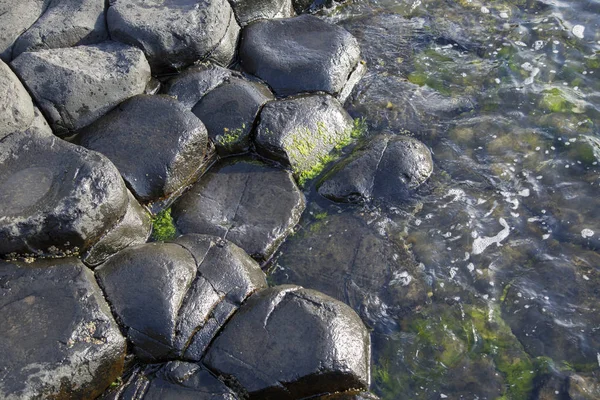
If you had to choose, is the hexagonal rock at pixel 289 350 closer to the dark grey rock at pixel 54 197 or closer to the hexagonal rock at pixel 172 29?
the dark grey rock at pixel 54 197

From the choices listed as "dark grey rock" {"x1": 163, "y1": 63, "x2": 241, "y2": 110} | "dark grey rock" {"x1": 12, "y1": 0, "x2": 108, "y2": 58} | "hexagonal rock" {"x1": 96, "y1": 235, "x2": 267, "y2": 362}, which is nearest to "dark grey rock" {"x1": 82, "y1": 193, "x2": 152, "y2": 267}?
"hexagonal rock" {"x1": 96, "y1": 235, "x2": 267, "y2": 362}

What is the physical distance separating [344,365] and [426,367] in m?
0.92

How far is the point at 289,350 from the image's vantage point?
16.0 feet

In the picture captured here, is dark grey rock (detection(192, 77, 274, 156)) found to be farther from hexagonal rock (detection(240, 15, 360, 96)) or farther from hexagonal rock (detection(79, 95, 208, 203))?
hexagonal rock (detection(240, 15, 360, 96))

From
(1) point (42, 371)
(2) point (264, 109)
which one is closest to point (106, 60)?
(2) point (264, 109)

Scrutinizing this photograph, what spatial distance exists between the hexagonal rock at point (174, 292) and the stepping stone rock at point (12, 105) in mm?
1881

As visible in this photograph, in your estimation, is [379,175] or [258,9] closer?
[379,175]

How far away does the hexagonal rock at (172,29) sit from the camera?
7.14 meters

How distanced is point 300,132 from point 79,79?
100 inches

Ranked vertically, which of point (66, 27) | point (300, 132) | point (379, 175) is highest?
point (66, 27)

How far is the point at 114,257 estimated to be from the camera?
5.48 meters

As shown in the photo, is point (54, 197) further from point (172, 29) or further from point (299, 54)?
point (299, 54)

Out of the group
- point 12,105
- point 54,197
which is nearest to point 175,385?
point 54,197

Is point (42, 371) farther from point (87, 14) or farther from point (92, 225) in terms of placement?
point (87, 14)
